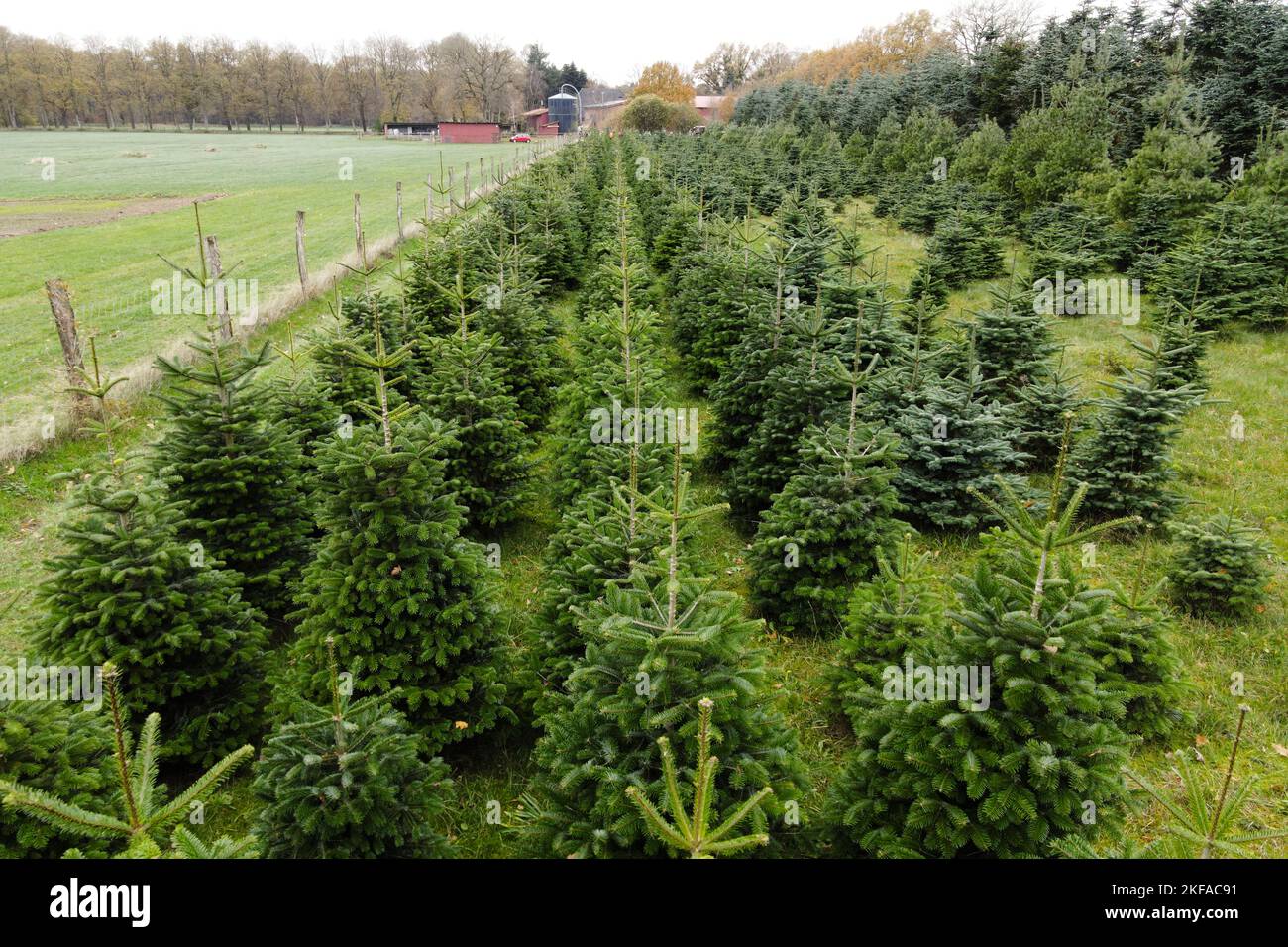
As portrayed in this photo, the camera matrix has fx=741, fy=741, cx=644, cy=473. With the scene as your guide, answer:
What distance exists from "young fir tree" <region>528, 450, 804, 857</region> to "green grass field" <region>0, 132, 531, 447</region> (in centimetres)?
1144

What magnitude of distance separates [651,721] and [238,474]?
452cm

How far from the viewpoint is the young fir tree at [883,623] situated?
16.9ft

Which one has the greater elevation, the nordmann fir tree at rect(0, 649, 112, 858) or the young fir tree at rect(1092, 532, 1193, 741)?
the nordmann fir tree at rect(0, 649, 112, 858)

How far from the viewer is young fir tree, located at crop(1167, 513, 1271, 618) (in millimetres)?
6766

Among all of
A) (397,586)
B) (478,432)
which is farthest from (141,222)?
(397,586)

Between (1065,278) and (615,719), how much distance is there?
16204 millimetres

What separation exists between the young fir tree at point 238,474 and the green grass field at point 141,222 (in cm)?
696

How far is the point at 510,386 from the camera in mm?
9453

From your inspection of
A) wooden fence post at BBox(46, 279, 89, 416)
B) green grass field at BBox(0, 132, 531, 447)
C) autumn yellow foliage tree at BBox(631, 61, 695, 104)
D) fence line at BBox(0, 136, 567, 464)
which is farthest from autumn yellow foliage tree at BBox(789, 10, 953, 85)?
wooden fence post at BBox(46, 279, 89, 416)

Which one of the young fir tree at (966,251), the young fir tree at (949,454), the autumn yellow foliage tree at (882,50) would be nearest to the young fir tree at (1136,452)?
the young fir tree at (949,454)

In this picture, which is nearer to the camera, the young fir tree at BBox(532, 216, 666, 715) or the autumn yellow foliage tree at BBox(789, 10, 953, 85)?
the young fir tree at BBox(532, 216, 666, 715)

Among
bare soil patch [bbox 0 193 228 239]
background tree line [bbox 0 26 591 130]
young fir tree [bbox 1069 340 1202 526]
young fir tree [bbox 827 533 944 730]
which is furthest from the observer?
background tree line [bbox 0 26 591 130]

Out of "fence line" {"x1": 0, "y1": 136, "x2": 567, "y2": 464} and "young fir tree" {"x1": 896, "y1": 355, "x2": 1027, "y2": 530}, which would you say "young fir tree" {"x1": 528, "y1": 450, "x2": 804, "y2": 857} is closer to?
"young fir tree" {"x1": 896, "y1": 355, "x2": 1027, "y2": 530}

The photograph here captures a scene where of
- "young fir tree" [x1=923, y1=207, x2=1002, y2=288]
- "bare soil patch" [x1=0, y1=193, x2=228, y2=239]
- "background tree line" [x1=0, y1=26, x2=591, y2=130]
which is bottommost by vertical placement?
"young fir tree" [x1=923, y1=207, x2=1002, y2=288]
